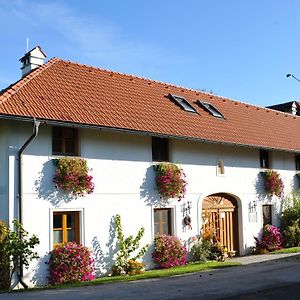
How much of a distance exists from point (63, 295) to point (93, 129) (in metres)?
5.60

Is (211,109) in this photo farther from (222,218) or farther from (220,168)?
(222,218)

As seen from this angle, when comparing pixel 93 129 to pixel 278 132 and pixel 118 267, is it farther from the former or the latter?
pixel 278 132

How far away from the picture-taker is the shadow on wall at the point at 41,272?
44.3ft

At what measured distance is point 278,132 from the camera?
24.0 meters

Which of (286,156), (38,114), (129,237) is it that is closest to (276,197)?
(286,156)

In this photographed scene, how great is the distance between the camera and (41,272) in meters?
13.6

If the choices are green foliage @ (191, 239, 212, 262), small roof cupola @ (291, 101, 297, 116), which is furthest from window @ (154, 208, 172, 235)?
small roof cupola @ (291, 101, 297, 116)

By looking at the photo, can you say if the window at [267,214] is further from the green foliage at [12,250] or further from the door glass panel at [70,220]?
the green foliage at [12,250]

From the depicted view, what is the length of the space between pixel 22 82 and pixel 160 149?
5263mm

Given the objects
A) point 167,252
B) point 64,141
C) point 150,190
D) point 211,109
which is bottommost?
point 167,252

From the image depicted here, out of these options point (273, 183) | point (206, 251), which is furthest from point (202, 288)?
point (273, 183)

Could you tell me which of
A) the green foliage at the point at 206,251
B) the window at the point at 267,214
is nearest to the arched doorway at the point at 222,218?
the green foliage at the point at 206,251

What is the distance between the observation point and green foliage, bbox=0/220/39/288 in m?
12.8

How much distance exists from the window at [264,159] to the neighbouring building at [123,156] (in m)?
0.05
